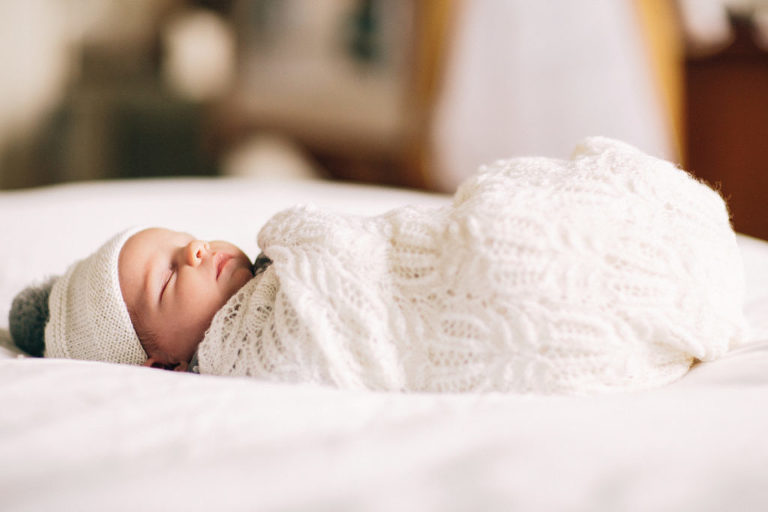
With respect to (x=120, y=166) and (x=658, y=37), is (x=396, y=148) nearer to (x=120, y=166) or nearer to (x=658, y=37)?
(x=658, y=37)

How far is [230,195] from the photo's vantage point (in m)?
1.37

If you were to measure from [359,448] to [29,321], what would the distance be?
1.92 ft

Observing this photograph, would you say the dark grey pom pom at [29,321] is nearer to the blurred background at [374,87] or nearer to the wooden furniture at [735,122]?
the blurred background at [374,87]

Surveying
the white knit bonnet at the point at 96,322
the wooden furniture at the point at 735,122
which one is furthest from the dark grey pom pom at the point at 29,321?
the wooden furniture at the point at 735,122

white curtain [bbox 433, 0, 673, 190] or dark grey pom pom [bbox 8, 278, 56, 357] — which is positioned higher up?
white curtain [bbox 433, 0, 673, 190]

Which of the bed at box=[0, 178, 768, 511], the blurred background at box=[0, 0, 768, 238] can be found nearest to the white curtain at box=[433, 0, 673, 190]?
the blurred background at box=[0, 0, 768, 238]

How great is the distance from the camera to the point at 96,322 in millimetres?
806

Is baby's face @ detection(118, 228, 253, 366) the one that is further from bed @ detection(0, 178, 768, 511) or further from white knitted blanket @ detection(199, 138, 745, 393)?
bed @ detection(0, 178, 768, 511)

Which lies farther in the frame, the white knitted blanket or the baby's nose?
the baby's nose

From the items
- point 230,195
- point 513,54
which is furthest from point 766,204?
point 230,195

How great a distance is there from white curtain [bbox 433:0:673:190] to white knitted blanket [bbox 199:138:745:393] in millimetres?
1735

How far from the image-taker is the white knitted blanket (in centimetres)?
63

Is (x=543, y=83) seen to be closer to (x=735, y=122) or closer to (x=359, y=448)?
(x=735, y=122)

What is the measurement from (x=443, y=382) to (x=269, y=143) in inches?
103
